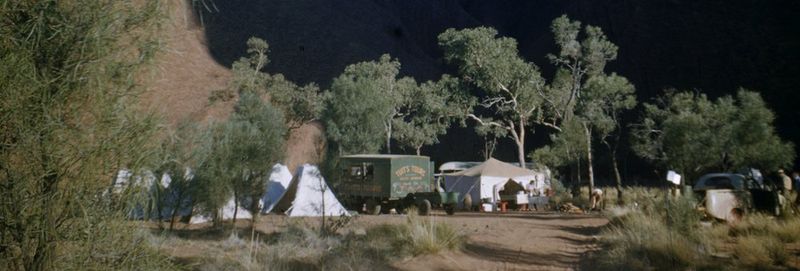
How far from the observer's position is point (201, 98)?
162 feet

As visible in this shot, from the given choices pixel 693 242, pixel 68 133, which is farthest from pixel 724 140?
pixel 68 133

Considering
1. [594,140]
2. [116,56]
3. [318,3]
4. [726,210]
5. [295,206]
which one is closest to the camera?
[116,56]

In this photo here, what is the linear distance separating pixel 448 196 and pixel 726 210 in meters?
11.0

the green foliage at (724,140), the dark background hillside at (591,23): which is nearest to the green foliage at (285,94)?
the dark background hillside at (591,23)

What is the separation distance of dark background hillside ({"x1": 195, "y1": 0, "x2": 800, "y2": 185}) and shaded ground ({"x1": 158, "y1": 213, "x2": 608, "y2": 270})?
1201 inches

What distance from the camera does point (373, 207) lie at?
25906mm

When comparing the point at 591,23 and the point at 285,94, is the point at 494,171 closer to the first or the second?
the point at 285,94

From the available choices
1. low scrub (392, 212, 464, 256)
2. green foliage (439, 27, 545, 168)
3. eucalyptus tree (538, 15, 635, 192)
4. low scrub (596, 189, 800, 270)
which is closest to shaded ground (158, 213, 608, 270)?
low scrub (392, 212, 464, 256)

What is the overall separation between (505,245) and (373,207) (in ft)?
42.5

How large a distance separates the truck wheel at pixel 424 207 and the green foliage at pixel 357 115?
14.5 metres

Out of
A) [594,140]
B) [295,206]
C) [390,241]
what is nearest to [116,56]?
[390,241]

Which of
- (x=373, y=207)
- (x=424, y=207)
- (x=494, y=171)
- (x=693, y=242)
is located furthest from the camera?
(x=494, y=171)

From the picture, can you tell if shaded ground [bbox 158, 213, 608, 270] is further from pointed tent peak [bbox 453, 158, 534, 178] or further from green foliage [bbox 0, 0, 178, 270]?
pointed tent peak [bbox 453, 158, 534, 178]

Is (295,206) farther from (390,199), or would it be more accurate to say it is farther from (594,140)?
(594,140)
